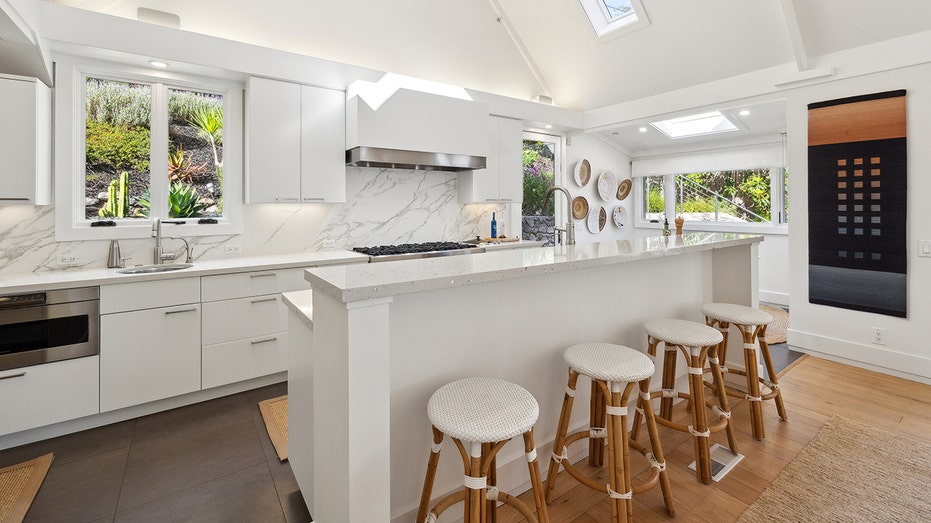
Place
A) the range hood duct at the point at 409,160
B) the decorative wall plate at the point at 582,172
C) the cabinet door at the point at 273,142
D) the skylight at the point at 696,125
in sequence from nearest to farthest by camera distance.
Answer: the cabinet door at the point at 273,142
the range hood duct at the point at 409,160
the skylight at the point at 696,125
the decorative wall plate at the point at 582,172

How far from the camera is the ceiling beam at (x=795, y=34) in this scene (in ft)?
10.3

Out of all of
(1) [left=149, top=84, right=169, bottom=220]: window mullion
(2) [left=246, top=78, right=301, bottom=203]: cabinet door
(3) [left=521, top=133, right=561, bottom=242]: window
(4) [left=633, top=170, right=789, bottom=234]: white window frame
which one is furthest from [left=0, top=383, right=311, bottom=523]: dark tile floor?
(4) [left=633, top=170, right=789, bottom=234]: white window frame

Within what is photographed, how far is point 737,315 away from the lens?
2416 mm

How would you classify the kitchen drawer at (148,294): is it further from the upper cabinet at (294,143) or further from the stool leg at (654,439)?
the stool leg at (654,439)

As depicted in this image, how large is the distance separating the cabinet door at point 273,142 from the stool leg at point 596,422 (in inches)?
106

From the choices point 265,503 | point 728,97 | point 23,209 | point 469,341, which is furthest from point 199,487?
point 728,97

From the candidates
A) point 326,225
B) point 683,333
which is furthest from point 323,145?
point 683,333

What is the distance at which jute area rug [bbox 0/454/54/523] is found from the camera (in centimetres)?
177

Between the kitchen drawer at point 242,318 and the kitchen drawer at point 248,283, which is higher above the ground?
the kitchen drawer at point 248,283

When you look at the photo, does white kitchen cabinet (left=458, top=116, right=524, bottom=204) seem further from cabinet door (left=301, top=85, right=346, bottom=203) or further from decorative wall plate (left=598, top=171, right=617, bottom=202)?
decorative wall plate (left=598, top=171, right=617, bottom=202)

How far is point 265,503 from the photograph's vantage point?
184 centimetres

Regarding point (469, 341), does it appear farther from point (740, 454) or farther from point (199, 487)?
point (740, 454)

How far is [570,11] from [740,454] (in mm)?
4081

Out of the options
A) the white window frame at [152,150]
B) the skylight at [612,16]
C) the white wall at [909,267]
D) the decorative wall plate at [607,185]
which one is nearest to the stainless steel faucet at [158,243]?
the white window frame at [152,150]
